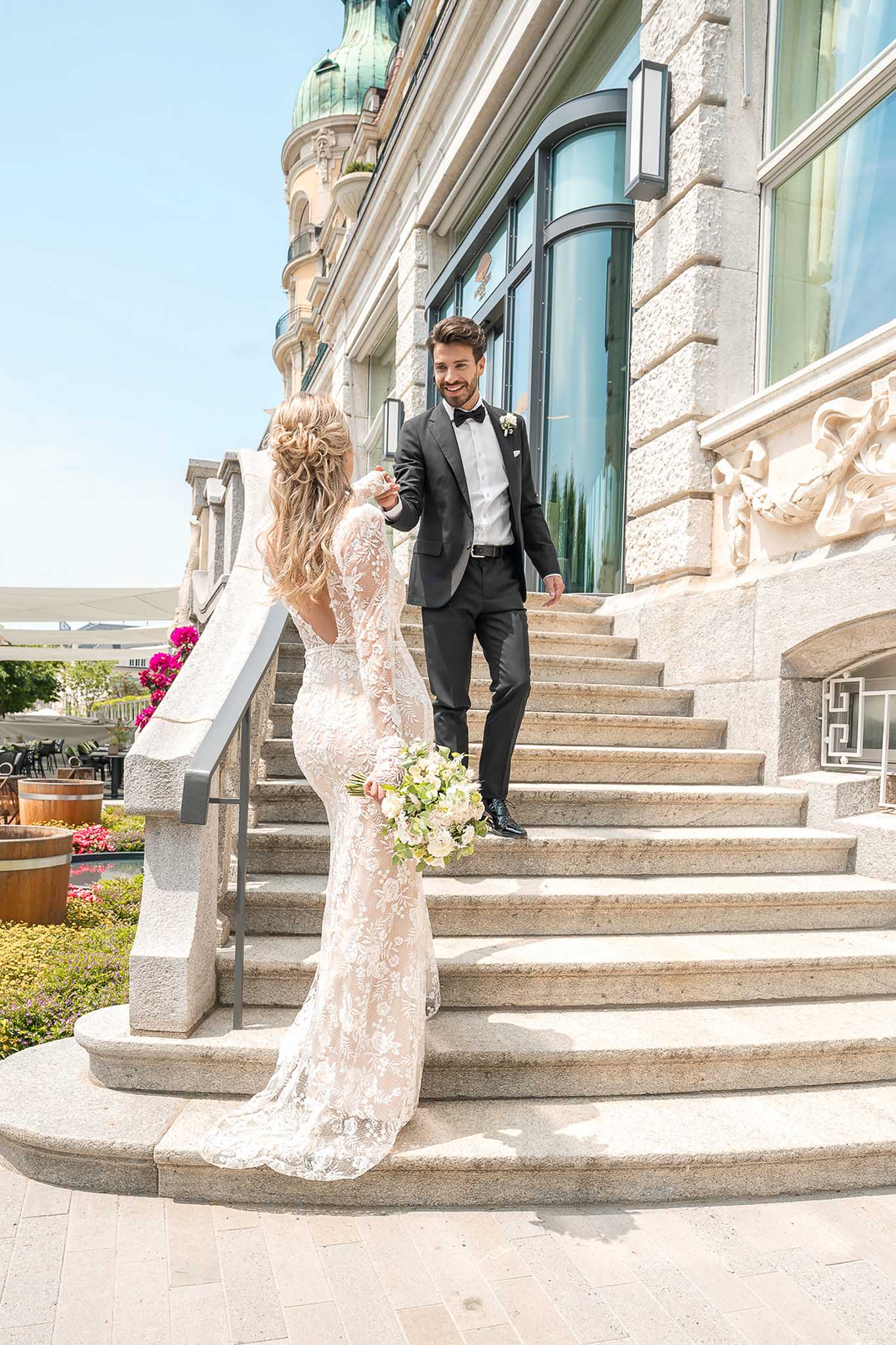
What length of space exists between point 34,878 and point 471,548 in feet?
10.7

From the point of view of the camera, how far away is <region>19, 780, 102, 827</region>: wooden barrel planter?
8.98 meters

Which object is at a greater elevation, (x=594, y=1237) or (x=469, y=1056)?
(x=469, y=1056)

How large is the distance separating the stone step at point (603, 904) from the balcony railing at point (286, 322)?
24.0m

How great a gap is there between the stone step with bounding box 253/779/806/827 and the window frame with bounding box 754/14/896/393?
7.54 feet

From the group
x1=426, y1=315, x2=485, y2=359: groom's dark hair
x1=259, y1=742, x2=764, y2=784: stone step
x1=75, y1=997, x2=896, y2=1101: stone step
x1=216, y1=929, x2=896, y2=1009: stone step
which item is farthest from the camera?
x1=259, y1=742, x2=764, y2=784: stone step

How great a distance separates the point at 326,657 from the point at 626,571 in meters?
4.30

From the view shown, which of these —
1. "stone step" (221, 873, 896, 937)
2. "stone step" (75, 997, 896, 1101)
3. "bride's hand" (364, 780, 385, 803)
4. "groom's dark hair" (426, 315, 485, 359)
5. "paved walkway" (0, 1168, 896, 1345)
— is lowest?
"paved walkway" (0, 1168, 896, 1345)

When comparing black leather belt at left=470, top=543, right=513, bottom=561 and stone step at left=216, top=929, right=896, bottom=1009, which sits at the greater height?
black leather belt at left=470, top=543, right=513, bottom=561

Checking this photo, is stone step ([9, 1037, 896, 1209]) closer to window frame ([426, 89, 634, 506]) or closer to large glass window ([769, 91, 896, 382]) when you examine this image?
large glass window ([769, 91, 896, 382])

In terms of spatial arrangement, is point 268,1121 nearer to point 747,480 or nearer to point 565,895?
point 565,895

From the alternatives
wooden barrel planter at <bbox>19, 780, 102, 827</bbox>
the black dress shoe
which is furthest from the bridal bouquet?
wooden barrel planter at <bbox>19, 780, 102, 827</bbox>

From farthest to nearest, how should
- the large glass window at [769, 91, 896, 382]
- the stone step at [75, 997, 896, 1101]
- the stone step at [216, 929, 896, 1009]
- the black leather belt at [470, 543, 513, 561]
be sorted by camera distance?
1. the large glass window at [769, 91, 896, 382]
2. the black leather belt at [470, 543, 513, 561]
3. the stone step at [216, 929, 896, 1009]
4. the stone step at [75, 997, 896, 1101]

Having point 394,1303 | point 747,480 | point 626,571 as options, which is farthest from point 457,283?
point 394,1303

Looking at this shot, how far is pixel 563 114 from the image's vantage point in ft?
26.2
